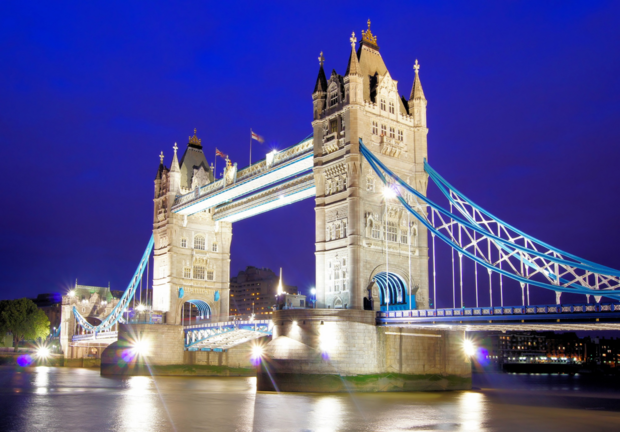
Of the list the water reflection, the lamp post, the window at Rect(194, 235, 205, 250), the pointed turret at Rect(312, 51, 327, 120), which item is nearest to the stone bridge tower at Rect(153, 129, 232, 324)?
the window at Rect(194, 235, 205, 250)

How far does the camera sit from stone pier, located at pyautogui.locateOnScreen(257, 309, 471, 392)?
40.7 metres

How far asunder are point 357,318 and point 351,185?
946 cm

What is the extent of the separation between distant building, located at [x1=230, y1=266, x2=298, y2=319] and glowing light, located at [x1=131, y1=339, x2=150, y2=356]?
109180 millimetres

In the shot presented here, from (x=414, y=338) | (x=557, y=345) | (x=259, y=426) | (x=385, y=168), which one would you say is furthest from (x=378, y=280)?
(x=557, y=345)

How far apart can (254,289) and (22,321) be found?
84.7 meters

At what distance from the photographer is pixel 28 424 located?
28.8m

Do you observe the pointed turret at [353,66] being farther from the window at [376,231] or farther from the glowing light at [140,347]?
the glowing light at [140,347]

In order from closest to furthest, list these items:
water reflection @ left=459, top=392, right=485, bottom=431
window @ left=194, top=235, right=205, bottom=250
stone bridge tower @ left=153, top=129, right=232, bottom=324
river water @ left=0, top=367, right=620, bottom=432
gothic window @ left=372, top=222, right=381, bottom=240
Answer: river water @ left=0, top=367, right=620, bottom=432, water reflection @ left=459, top=392, right=485, bottom=431, gothic window @ left=372, top=222, right=381, bottom=240, stone bridge tower @ left=153, top=129, right=232, bottom=324, window @ left=194, top=235, right=205, bottom=250

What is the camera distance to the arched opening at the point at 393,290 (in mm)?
47531

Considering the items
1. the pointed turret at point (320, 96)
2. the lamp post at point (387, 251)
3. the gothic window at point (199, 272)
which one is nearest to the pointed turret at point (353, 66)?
the pointed turret at point (320, 96)

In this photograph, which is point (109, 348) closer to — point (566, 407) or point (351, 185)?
point (351, 185)

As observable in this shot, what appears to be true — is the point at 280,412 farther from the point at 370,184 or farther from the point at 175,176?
the point at 175,176

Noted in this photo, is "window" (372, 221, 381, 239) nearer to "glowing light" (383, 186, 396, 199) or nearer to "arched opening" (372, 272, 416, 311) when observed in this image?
"glowing light" (383, 186, 396, 199)

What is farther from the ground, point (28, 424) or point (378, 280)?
point (378, 280)
